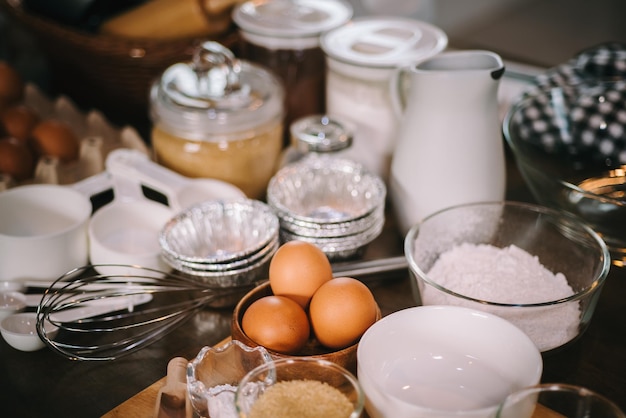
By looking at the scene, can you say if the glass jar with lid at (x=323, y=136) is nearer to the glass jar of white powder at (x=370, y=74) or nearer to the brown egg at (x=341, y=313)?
the glass jar of white powder at (x=370, y=74)

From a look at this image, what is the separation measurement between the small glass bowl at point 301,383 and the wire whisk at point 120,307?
172 millimetres

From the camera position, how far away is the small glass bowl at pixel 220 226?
0.67 m

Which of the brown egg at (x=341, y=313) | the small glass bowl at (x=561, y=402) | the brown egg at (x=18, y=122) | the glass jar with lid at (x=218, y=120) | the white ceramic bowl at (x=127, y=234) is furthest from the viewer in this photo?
the brown egg at (x=18, y=122)

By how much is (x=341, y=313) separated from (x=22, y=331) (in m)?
0.29

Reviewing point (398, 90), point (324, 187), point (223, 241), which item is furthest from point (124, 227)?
point (398, 90)

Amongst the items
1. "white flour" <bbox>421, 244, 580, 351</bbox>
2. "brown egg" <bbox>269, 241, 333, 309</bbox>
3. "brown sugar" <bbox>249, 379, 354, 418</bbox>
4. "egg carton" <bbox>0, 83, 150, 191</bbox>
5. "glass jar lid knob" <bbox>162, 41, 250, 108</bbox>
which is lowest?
"egg carton" <bbox>0, 83, 150, 191</bbox>

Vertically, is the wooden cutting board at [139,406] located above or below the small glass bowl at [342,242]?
below

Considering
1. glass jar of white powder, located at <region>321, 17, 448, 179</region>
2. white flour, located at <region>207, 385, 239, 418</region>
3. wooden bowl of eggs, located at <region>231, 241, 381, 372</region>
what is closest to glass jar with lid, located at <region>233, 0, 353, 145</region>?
glass jar of white powder, located at <region>321, 17, 448, 179</region>

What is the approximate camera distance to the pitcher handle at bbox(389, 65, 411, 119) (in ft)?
2.37

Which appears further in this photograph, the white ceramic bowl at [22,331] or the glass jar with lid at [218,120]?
the glass jar with lid at [218,120]

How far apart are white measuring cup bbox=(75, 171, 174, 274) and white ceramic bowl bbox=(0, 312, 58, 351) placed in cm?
8

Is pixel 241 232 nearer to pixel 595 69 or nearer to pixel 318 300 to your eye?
pixel 318 300

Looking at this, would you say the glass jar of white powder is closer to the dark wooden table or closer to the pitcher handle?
the pitcher handle

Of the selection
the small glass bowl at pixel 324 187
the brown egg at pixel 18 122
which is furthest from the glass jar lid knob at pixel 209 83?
the brown egg at pixel 18 122
